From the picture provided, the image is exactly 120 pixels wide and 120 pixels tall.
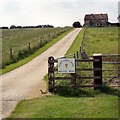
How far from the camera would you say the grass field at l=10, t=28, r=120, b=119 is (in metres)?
7.27

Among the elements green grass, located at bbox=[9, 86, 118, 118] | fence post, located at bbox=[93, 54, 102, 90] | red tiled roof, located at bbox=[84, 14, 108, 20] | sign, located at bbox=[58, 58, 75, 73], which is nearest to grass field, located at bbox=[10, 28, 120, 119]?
green grass, located at bbox=[9, 86, 118, 118]

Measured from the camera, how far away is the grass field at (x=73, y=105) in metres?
7.27

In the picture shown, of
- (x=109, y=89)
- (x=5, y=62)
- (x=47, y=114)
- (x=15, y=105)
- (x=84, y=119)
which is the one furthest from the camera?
(x=5, y=62)

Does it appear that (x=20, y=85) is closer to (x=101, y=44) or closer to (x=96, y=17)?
(x=101, y=44)

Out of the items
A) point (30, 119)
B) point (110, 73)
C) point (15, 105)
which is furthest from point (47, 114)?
point (110, 73)

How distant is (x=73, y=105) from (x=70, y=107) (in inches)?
8.5

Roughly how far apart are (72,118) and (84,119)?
0.32m

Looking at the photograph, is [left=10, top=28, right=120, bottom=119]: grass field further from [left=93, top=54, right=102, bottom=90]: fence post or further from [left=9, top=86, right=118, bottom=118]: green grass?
[left=93, top=54, right=102, bottom=90]: fence post

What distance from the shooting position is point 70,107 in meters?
7.84

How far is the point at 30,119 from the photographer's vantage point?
697 cm

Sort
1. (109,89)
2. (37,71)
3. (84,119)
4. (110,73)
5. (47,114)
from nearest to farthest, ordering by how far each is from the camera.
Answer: (84,119), (47,114), (109,89), (110,73), (37,71)

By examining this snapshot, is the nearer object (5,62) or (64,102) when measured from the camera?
(64,102)

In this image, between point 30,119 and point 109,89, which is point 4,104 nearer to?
point 30,119

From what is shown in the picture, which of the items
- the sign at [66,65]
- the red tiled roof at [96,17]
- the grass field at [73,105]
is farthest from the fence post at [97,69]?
the red tiled roof at [96,17]
